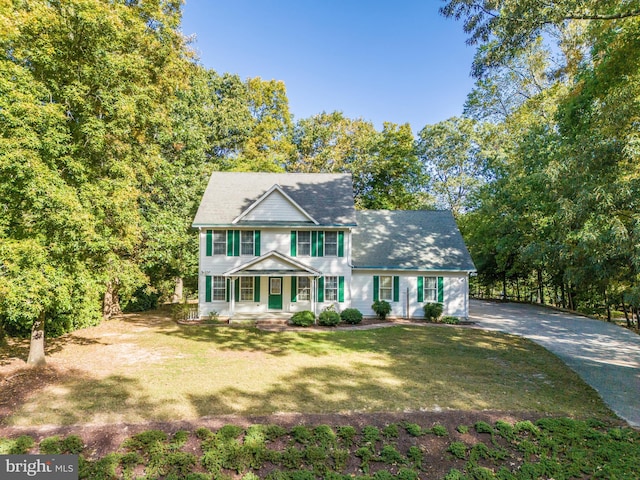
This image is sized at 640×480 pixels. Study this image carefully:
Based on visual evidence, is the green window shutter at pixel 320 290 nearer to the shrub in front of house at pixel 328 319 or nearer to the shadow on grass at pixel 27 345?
the shrub in front of house at pixel 328 319

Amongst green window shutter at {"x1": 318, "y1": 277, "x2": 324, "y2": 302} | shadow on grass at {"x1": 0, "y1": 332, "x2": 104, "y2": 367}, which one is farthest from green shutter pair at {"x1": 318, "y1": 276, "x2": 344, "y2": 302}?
shadow on grass at {"x1": 0, "y1": 332, "x2": 104, "y2": 367}

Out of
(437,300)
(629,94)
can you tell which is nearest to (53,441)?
(629,94)

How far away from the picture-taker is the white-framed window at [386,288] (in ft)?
58.5

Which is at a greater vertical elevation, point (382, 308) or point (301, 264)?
point (301, 264)

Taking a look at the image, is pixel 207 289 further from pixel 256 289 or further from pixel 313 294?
pixel 313 294

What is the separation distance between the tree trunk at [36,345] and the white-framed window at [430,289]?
611 inches

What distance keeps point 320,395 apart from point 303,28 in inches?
583

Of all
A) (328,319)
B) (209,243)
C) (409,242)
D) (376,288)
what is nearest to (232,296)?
(209,243)

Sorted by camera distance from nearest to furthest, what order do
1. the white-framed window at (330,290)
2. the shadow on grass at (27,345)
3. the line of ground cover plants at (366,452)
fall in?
the line of ground cover plants at (366,452) → the shadow on grass at (27,345) → the white-framed window at (330,290)

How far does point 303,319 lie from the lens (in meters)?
15.6

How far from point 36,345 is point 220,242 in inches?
342

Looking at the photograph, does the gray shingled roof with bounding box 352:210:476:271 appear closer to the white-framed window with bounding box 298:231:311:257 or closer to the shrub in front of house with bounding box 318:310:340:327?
the white-framed window with bounding box 298:231:311:257

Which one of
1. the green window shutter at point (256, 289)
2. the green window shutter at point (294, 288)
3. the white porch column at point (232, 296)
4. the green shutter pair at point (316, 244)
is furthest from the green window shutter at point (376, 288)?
the white porch column at point (232, 296)

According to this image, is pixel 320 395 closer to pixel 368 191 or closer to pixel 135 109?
pixel 135 109
